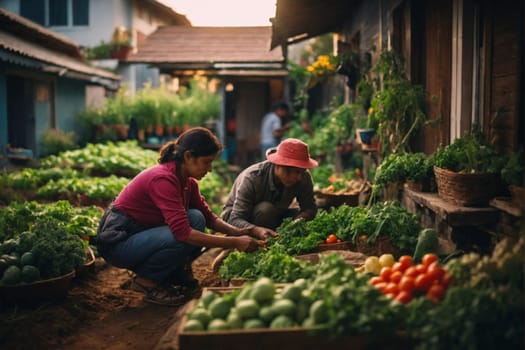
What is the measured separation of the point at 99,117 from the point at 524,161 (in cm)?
1520

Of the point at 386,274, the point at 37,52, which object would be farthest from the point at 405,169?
the point at 37,52

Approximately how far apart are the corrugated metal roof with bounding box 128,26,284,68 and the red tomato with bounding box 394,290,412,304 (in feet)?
50.3

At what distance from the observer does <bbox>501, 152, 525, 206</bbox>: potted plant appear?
4172 mm

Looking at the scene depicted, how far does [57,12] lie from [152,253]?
20.9m

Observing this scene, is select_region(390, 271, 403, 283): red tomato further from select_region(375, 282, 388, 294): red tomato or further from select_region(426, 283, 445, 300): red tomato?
select_region(426, 283, 445, 300): red tomato

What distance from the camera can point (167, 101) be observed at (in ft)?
54.7

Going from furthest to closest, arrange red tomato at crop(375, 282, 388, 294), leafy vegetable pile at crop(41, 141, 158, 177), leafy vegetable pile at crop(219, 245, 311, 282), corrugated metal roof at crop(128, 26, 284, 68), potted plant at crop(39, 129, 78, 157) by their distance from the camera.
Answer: corrugated metal roof at crop(128, 26, 284, 68), potted plant at crop(39, 129, 78, 157), leafy vegetable pile at crop(41, 141, 158, 177), leafy vegetable pile at crop(219, 245, 311, 282), red tomato at crop(375, 282, 388, 294)

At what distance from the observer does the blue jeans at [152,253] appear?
559cm

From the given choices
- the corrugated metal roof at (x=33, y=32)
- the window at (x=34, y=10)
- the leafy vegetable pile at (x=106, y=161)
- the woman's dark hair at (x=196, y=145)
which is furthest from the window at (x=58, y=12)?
the woman's dark hair at (x=196, y=145)

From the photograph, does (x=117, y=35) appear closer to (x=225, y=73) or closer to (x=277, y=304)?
Result: (x=225, y=73)

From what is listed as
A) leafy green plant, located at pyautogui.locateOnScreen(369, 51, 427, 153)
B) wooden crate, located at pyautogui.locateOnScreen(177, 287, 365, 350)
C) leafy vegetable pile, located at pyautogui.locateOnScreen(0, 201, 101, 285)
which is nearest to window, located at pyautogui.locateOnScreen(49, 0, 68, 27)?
leafy green plant, located at pyautogui.locateOnScreen(369, 51, 427, 153)

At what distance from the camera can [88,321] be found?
537cm

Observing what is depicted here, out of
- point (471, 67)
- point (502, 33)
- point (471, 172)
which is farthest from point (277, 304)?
point (471, 67)

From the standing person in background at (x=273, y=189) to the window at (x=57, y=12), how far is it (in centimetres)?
1953
